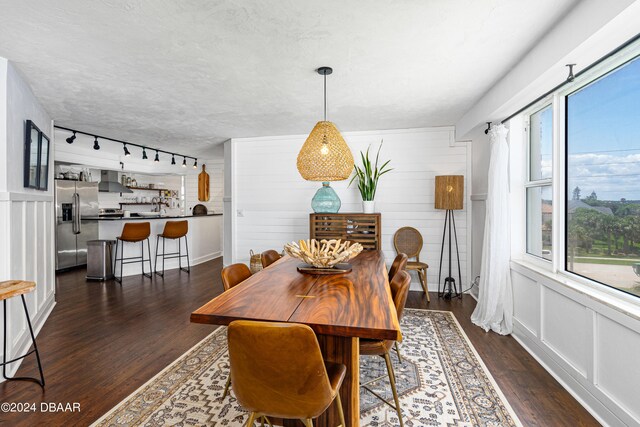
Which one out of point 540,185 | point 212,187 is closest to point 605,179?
point 540,185

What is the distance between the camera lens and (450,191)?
13.9 ft

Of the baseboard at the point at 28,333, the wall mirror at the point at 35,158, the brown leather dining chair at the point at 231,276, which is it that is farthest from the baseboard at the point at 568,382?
the wall mirror at the point at 35,158

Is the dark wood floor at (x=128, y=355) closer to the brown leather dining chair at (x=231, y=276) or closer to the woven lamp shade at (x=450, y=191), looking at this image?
the brown leather dining chair at (x=231, y=276)

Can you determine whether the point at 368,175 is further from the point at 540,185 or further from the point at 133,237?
the point at 133,237

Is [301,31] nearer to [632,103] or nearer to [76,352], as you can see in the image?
[632,103]

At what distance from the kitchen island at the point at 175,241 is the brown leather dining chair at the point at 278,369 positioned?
5.29m

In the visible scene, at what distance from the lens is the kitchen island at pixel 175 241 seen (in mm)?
5695

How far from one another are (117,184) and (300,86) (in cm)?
648

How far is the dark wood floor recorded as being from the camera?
200cm

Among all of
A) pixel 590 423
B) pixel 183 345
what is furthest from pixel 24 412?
pixel 590 423

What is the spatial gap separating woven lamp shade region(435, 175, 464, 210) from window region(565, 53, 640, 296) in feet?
5.72

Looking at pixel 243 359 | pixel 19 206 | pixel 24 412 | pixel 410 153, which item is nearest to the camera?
pixel 243 359

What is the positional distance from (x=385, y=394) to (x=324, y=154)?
1822 millimetres

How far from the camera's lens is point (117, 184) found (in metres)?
7.61
